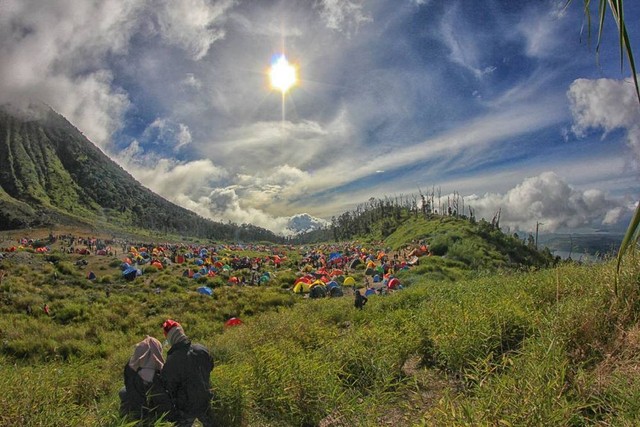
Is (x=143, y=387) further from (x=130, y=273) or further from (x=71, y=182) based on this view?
(x=71, y=182)

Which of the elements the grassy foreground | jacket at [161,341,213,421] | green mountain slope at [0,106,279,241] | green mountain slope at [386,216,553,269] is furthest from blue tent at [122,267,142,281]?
green mountain slope at [0,106,279,241]

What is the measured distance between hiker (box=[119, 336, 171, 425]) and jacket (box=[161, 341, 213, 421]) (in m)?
0.13

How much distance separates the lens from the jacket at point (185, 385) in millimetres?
4809

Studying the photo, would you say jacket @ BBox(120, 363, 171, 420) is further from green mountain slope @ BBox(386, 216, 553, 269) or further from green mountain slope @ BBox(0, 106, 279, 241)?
green mountain slope @ BBox(0, 106, 279, 241)

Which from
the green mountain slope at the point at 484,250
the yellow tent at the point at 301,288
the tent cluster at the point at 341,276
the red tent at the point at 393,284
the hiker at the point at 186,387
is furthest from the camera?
the green mountain slope at the point at 484,250

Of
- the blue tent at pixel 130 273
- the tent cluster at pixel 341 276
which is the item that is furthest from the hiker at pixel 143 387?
the blue tent at pixel 130 273

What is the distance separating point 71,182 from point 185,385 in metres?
157

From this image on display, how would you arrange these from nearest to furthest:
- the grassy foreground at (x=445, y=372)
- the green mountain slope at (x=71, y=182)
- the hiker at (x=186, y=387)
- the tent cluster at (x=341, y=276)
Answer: the grassy foreground at (x=445, y=372)
the hiker at (x=186, y=387)
the tent cluster at (x=341, y=276)
the green mountain slope at (x=71, y=182)

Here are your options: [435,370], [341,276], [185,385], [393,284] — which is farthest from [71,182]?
[435,370]

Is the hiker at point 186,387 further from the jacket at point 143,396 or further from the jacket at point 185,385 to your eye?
the jacket at point 143,396

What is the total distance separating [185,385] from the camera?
4836 mm

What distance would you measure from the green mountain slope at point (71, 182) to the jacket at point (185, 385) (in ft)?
314

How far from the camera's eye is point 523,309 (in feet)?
19.3

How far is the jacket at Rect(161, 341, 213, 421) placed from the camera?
4.81 metres
